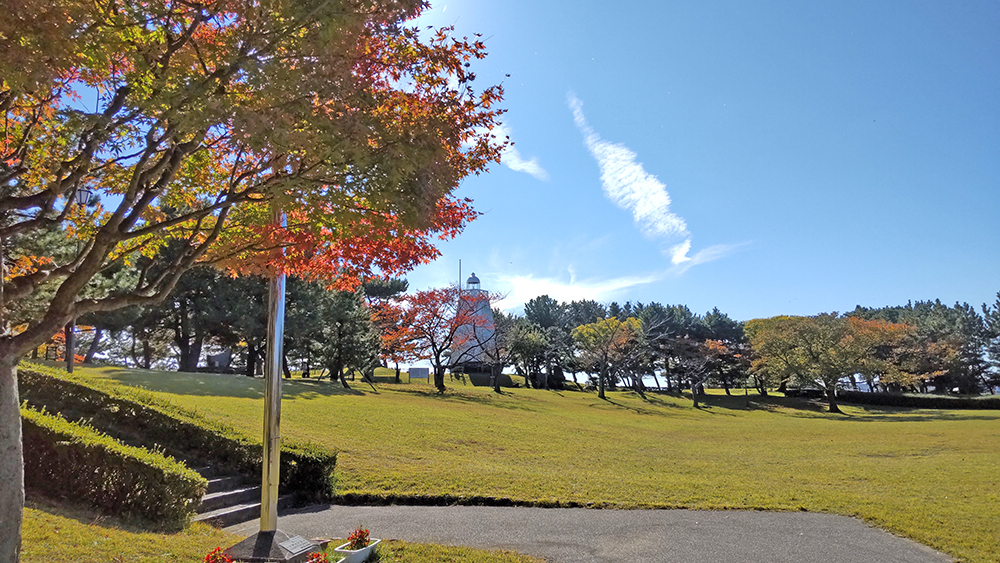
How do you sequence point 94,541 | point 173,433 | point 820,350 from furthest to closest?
point 820,350, point 173,433, point 94,541

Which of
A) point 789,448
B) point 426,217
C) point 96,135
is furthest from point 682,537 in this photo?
point 789,448

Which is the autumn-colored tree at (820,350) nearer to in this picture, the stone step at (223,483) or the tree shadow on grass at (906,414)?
the tree shadow on grass at (906,414)

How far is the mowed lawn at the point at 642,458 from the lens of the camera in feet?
28.8

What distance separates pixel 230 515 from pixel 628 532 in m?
5.16

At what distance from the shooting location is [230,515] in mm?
7223

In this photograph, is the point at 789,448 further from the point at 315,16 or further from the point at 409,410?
the point at 315,16

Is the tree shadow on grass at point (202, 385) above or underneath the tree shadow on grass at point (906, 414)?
above

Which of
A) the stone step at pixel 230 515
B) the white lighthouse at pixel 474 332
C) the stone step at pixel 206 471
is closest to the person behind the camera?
the stone step at pixel 230 515

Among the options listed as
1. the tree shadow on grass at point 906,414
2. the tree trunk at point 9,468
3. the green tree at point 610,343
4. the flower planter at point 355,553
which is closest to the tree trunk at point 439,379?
the green tree at point 610,343

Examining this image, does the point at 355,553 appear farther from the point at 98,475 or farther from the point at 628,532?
the point at 628,532

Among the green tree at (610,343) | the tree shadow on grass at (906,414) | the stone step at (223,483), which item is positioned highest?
the green tree at (610,343)

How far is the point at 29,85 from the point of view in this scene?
3521 mm

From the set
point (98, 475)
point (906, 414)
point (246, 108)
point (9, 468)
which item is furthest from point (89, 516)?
point (906, 414)

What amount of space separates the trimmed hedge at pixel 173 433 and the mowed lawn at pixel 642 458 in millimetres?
744
